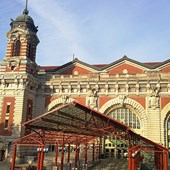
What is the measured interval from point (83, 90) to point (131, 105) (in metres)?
7.96

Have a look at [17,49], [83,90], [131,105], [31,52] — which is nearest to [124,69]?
[131,105]

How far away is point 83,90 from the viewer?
44.2m

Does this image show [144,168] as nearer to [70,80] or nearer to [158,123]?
[158,123]

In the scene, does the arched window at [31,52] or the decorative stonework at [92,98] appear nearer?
the decorative stonework at [92,98]

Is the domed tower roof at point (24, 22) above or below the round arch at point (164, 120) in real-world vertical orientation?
above

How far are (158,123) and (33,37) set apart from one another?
80.1 ft


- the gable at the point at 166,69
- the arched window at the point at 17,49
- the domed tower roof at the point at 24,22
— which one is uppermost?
the domed tower roof at the point at 24,22

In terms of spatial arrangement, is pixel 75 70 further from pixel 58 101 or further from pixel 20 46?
pixel 20 46

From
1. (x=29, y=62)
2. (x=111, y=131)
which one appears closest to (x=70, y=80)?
(x=29, y=62)

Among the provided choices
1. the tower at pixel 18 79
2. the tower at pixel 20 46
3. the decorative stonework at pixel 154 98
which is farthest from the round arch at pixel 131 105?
the tower at pixel 20 46

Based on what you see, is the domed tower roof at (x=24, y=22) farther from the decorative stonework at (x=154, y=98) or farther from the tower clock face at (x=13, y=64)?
the decorative stonework at (x=154, y=98)

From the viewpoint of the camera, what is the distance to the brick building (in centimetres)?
4044

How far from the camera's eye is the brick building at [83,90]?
40.4 metres

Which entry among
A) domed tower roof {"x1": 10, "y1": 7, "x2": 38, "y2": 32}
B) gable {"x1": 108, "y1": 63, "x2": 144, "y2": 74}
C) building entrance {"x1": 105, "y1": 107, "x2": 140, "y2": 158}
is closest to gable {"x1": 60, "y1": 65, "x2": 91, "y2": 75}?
gable {"x1": 108, "y1": 63, "x2": 144, "y2": 74}
